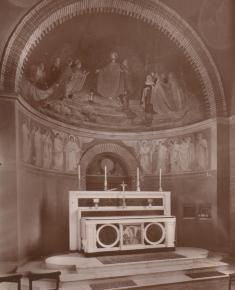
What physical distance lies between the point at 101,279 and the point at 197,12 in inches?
289

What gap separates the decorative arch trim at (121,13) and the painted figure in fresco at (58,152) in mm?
2427

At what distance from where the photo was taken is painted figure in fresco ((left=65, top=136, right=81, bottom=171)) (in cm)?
1032

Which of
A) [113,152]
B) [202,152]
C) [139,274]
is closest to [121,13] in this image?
[113,152]

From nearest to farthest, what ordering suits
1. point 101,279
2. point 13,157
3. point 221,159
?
point 101,279 < point 13,157 < point 221,159

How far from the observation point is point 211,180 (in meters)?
10.1

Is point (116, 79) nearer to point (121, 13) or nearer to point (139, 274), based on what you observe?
point (121, 13)

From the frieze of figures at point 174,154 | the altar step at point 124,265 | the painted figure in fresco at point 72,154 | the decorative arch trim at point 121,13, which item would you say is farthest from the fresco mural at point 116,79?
the altar step at point 124,265

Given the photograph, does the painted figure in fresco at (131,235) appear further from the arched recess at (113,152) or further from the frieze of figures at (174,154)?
the frieze of figures at (174,154)

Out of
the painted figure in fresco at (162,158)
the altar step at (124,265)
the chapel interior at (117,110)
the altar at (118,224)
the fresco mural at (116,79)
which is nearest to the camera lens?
the altar step at (124,265)

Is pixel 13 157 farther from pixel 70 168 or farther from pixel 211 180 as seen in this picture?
pixel 211 180

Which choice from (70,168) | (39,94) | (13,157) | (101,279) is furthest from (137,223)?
(39,94)

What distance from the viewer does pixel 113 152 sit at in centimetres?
1104

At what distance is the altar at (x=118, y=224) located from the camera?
8.44m

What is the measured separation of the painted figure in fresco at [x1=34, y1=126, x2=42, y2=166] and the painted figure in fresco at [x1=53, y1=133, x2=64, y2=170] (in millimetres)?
660
